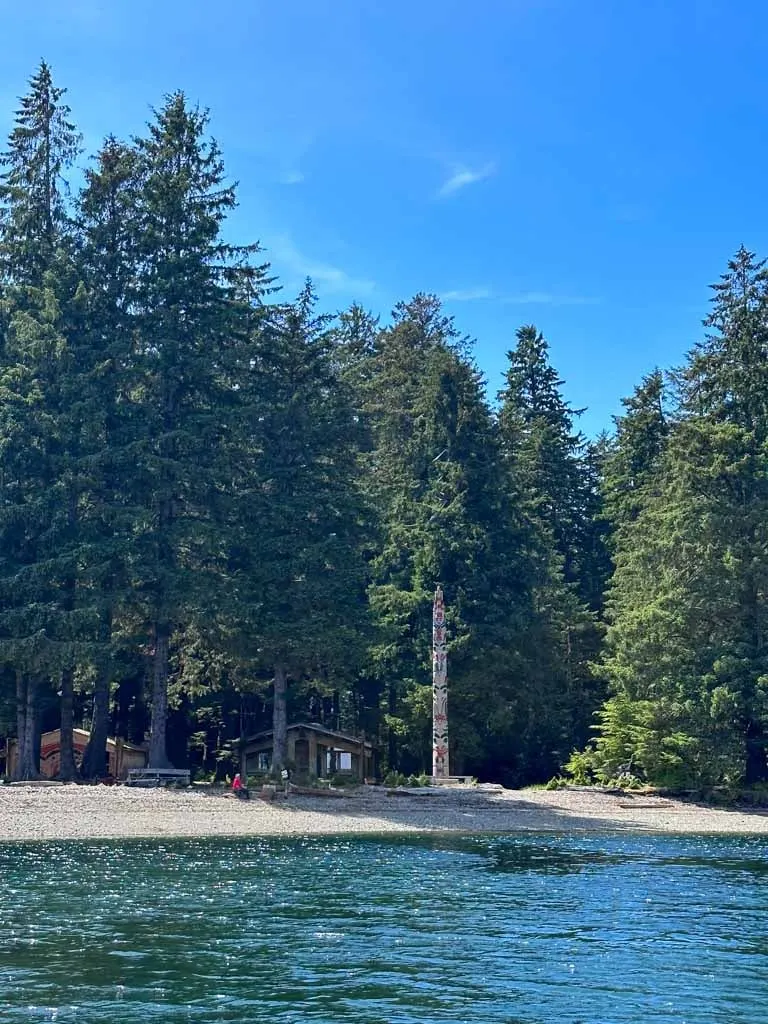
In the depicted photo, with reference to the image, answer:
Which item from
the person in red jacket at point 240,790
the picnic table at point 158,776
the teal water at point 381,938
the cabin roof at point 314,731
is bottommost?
the teal water at point 381,938

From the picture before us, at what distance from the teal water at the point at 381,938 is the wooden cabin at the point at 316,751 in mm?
21562

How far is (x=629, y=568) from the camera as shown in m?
54.4

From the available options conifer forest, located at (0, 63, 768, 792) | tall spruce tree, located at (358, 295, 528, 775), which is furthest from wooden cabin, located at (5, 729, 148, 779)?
tall spruce tree, located at (358, 295, 528, 775)

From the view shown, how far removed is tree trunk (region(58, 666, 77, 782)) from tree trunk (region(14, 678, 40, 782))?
3.53 ft

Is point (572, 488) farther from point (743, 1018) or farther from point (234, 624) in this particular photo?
point (743, 1018)

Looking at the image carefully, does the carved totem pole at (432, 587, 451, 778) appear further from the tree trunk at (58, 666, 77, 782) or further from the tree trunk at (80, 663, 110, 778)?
the tree trunk at (58, 666, 77, 782)


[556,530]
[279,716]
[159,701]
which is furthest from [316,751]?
[556,530]

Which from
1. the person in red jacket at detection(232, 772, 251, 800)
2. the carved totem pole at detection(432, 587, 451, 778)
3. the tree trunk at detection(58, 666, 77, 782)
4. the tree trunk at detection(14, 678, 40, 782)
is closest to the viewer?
the person in red jacket at detection(232, 772, 251, 800)

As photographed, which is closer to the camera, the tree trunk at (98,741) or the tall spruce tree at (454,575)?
the tree trunk at (98,741)

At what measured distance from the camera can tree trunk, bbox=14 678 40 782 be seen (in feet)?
150

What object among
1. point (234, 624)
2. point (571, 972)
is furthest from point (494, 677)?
point (571, 972)

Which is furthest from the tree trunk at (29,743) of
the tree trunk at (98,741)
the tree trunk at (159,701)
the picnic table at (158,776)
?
the tree trunk at (159,701)

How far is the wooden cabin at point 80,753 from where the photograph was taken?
50.2 m

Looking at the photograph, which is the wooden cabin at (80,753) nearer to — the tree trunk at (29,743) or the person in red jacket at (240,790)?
the tree trunk at (29,743)
